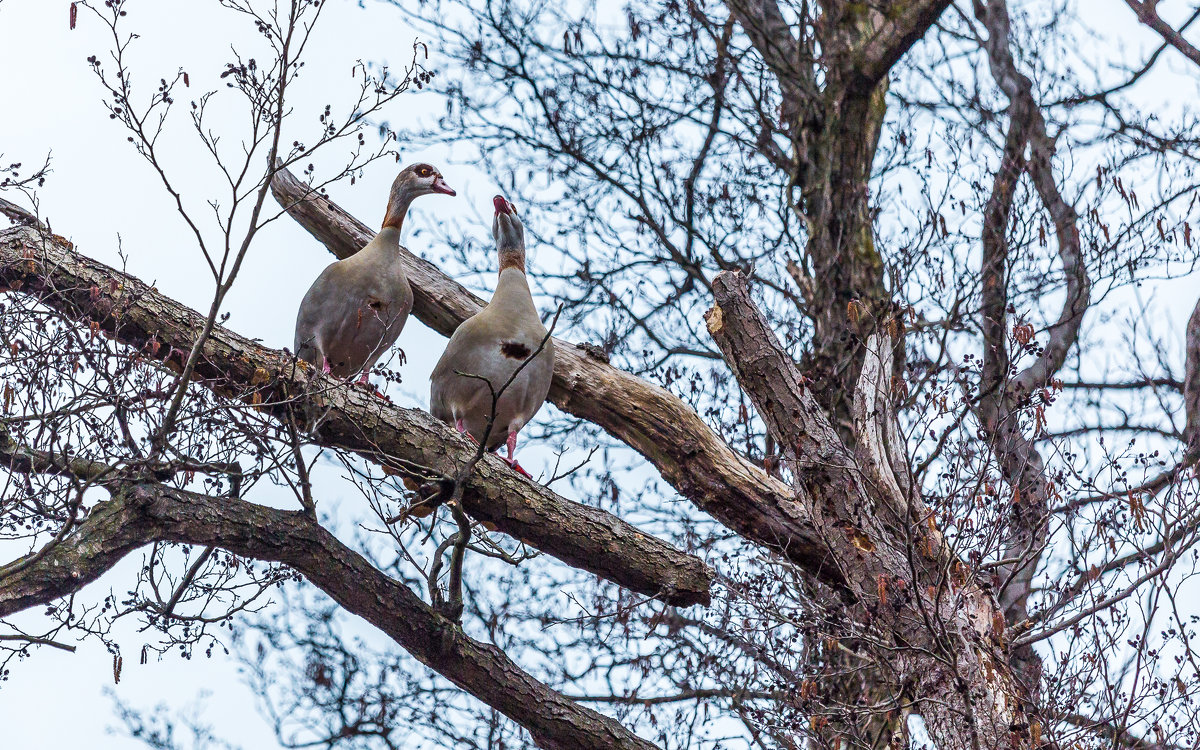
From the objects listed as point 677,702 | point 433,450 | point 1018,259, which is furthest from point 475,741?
point 1018,259

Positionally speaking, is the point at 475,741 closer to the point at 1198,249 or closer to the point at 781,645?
the point at 781,645

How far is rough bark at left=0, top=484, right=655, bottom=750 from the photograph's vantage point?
457cm

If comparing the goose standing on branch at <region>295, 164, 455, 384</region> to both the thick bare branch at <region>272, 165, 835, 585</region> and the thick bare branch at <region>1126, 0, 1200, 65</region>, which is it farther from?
the thick bare branch at <region>1126, 0, 1200, 65</region>

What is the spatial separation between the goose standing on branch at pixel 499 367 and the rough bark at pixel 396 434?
32cm

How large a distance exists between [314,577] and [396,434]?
0.90 metres

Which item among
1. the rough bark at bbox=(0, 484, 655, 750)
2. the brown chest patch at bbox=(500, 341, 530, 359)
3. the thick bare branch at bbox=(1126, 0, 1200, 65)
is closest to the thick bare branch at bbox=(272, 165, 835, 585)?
the brown chest patch at bbox=(500, 341, 530, 359)

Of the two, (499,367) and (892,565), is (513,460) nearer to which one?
(499,367)

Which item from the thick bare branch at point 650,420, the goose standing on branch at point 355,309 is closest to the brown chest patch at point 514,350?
the goose standing on branch at point 355,309

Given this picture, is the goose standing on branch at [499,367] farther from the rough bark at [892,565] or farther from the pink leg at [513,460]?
the rough bark at [892,565]

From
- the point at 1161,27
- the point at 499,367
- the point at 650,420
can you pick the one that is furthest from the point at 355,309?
the point at 1161,27

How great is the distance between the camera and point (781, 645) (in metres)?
6.18

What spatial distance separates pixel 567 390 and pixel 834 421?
2558 mm

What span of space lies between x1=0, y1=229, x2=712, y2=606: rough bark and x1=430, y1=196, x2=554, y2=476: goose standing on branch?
32cm

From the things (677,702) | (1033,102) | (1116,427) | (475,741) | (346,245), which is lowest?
(475,741)
